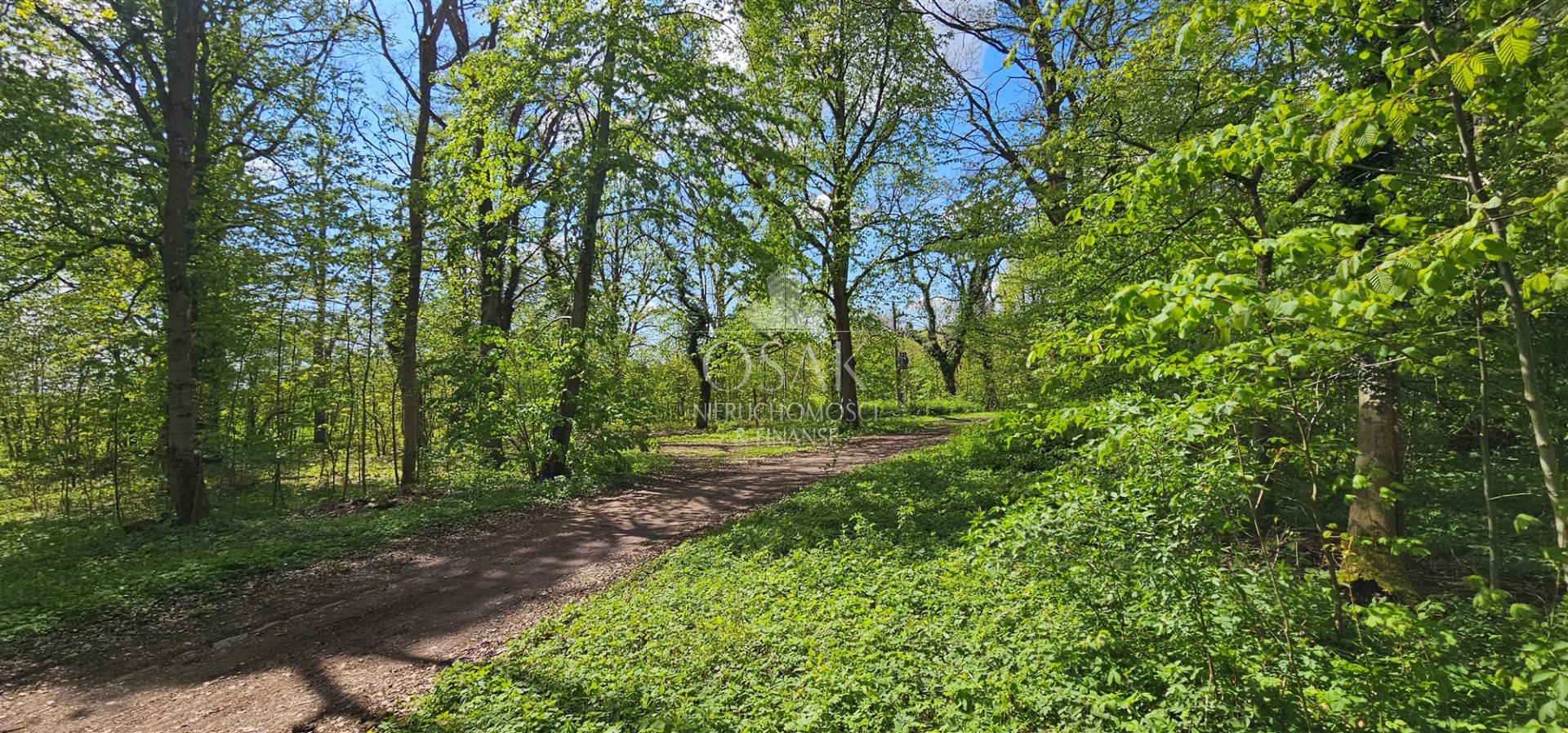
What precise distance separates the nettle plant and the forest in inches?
1.2

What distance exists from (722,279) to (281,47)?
881 cm

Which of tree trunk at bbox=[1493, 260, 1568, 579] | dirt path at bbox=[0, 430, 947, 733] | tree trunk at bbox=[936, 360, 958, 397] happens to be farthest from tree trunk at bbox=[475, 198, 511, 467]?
tree trunk at bbox=[936, 360, 958, 397]

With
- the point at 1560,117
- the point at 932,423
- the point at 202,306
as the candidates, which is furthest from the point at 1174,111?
the point at 932,423

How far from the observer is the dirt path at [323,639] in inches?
156

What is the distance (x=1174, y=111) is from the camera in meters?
6.00

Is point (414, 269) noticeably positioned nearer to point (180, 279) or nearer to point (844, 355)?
point (180, 279)

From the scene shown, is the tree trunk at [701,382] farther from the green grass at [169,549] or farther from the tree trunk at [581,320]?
the green grass at [169,549]

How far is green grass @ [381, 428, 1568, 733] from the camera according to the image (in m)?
2.77

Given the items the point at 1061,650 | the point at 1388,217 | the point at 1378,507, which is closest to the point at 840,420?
the point at 1378,507

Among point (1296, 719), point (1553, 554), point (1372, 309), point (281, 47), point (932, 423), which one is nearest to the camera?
point (1372, 309)

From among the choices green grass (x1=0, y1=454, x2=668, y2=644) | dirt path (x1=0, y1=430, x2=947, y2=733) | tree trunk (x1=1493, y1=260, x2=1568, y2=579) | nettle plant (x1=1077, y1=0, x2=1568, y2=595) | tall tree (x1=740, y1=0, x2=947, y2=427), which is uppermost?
tall tree (x1=740, y1=0, x2=947, y2=427)

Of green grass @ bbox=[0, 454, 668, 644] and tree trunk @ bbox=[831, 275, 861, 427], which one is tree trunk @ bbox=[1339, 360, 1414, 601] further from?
tree trunk @ bbox=[831, 275, 861, 427]

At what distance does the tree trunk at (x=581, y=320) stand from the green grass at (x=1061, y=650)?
7201 mm

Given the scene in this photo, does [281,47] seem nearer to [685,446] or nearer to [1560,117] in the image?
[685,446]
